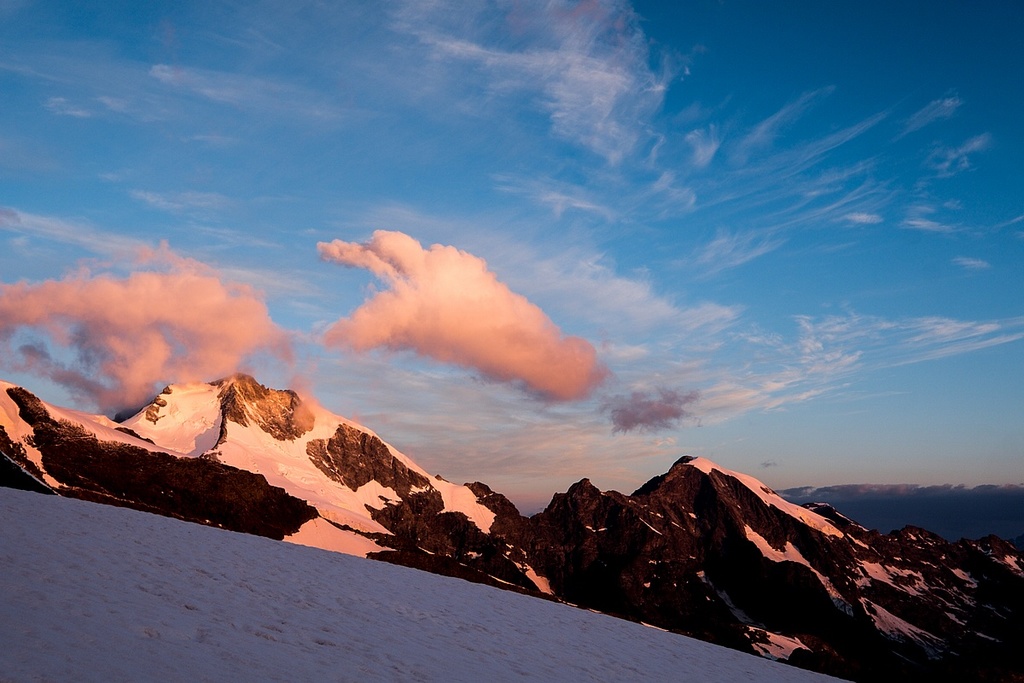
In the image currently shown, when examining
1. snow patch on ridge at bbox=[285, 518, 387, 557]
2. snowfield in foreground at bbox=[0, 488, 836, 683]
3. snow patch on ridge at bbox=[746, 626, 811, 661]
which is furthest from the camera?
snow patch on ridge at bbox=[746, 626, 811, 661]

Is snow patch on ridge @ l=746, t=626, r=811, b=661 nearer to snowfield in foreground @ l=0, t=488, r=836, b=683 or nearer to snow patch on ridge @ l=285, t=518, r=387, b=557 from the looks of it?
snow patch on ridge @ l=285, t=518, r=387, b=557

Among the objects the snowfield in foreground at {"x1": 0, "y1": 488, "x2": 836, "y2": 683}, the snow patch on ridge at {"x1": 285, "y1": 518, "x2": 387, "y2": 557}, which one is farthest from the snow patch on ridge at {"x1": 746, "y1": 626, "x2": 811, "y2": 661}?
the snowfield in foreground at {"x1": 0, "y1": 488, "x2": 836, "y2": 683}

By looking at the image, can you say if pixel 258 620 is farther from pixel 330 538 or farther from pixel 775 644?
pixel 775 644

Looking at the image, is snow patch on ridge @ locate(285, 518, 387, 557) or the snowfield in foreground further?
snow patch on ridge @ locate(285, 518, 387, 557)

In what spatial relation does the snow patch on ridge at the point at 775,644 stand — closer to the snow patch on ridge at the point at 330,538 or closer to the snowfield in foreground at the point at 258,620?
the snow patch on ridge at the point at 330,538

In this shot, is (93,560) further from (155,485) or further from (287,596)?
(155,485)

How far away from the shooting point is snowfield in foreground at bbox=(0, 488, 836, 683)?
9422 mm

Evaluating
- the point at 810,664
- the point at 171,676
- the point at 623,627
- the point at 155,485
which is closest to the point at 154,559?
the point at 171,676

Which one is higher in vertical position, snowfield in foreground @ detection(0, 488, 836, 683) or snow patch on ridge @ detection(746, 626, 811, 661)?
snowfield in foreground @ detection(0, 488, 836, 683)

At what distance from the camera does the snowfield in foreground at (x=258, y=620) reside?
9422mm

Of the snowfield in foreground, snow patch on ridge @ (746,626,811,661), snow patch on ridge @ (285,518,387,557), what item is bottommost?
snow patch on ridge @ (746,626,811,661)

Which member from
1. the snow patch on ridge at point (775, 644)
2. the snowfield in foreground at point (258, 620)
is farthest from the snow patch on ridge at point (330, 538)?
the snow patch on ridge at point (775, 644)

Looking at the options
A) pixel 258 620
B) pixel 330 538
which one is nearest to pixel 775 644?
pixel 330 538

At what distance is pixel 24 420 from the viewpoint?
90375 mm
